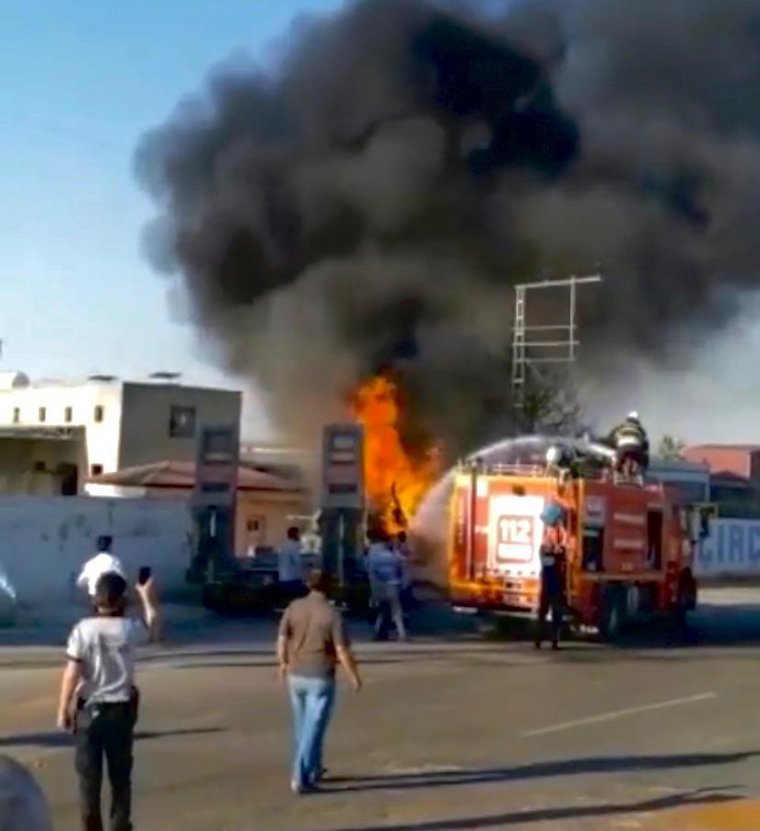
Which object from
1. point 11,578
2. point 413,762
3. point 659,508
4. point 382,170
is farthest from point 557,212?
point 413,762

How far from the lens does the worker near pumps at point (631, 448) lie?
26422 mm

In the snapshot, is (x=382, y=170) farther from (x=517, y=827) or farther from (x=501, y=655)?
(x=517, y=827)

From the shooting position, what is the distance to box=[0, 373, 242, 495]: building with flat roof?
54188 mm

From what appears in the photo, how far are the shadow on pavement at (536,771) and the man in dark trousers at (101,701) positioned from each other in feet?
7.93

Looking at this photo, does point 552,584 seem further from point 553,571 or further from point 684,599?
point 684,599

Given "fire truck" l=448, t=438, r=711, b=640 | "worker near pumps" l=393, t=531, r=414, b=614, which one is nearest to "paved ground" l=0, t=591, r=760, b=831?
"worker near pumps" l=393, t=531, r=414, b=614

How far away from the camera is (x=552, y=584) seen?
2264 centimetres

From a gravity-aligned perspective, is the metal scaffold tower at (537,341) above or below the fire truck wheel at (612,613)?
above

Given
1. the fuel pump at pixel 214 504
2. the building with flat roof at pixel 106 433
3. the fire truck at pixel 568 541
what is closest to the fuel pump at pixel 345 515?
the fuel pump at pixel 214 504

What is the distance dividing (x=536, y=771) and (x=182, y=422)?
143ft

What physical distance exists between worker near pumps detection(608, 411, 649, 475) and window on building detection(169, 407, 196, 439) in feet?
94.3

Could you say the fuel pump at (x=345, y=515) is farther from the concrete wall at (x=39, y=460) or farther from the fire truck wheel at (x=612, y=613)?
the concrete wall at (x=39, y=460)

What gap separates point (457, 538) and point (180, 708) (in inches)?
408

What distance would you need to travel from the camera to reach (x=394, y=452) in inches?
1371
